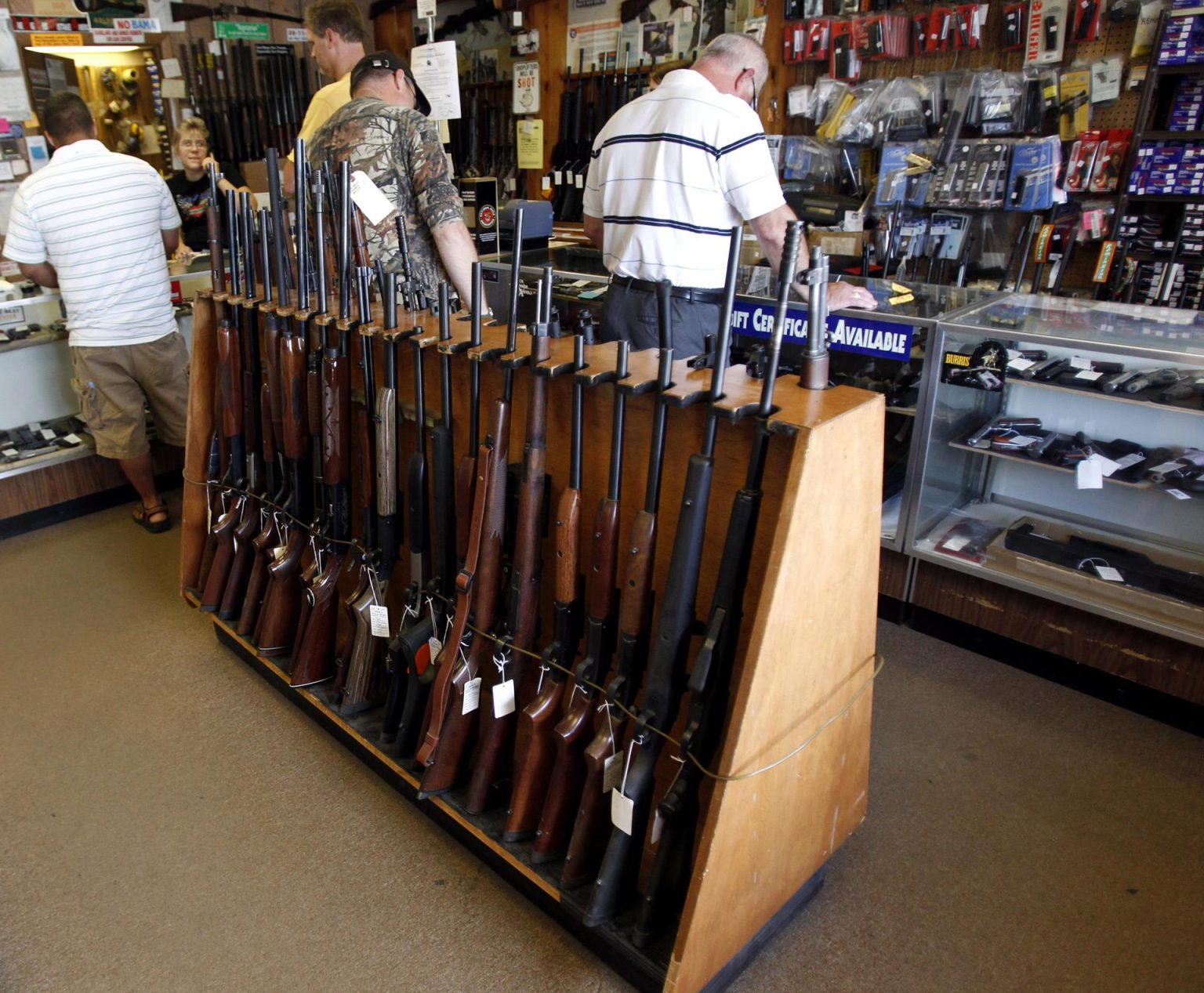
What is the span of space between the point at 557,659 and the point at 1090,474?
1.71 m

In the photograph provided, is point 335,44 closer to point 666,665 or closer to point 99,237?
point 99,237

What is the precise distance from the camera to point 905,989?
159 cm

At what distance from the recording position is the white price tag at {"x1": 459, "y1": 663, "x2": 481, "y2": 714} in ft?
5.82

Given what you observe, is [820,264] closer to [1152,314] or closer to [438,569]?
[438,569]

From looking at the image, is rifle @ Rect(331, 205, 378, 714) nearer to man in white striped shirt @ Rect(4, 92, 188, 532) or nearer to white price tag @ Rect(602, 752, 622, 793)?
white price tag @ Rect(602, 752, 622, 793)

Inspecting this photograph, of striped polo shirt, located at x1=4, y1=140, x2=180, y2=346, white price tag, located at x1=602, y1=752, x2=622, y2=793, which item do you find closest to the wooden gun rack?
white price tag, located at x1=602, y1=752, x2=622, y2=793

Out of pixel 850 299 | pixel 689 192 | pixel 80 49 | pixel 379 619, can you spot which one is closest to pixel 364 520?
pixel 379 619

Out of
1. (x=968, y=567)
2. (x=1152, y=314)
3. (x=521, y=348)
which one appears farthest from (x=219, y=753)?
(x=1152, y=314)

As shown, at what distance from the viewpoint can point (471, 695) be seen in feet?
5.87

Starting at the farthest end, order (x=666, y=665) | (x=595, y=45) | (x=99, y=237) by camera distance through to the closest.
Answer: (x=595, y=45) → (x=99, y=237) → (x=666, y=665)

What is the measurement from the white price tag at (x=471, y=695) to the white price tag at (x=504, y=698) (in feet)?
0.22

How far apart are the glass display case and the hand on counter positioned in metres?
0.23

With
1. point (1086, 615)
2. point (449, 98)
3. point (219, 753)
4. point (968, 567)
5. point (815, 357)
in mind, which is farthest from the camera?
point (449, 98)

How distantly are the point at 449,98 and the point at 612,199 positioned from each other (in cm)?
101
